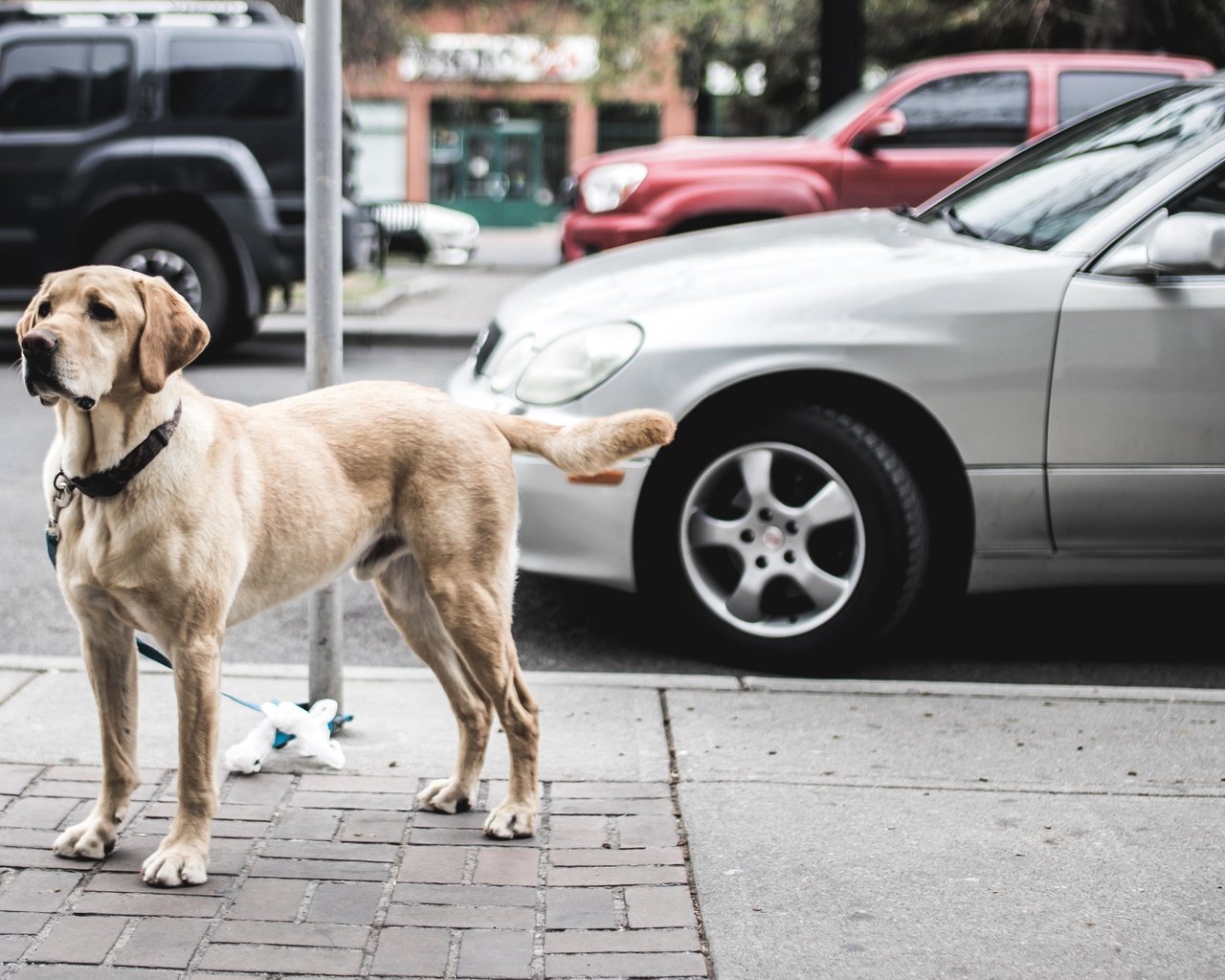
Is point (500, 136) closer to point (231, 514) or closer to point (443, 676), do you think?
point (443, 676)

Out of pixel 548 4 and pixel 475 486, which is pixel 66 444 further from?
pixel 548 4

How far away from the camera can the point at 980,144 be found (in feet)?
34.6

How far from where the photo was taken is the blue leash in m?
3.34

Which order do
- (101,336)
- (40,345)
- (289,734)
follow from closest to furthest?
(40,345) → (101,336) → (289,734)

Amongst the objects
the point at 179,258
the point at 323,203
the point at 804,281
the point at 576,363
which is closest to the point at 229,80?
the point at 179,258

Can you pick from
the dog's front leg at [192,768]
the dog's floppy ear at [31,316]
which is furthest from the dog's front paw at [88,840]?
the dog's floppy ear at [31,316]

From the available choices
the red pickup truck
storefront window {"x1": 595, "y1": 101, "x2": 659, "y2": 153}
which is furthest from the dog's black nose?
storefront window {"x1": 595, "y1": 101, "x2": 659, "y2": 153}

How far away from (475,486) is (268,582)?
1.67 feet

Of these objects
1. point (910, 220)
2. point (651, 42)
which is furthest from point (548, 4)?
point (910, 220)

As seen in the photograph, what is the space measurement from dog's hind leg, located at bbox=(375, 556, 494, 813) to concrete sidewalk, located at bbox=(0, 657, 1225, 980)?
0.06m

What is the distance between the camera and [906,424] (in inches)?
192

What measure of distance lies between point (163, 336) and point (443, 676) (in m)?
1.15

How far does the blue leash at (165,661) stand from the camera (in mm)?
3342

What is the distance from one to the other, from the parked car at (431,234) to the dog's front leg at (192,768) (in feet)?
66.9
